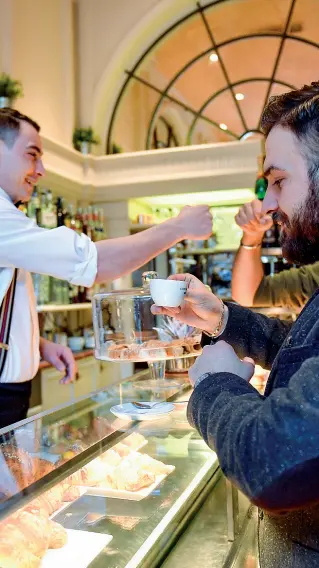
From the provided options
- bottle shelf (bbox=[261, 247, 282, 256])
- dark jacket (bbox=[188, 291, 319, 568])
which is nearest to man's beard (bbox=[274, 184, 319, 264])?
dark jacket (bbox=[188, 291, 319, 568])

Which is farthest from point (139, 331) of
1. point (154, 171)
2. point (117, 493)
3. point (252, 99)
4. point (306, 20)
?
point (306, 20)

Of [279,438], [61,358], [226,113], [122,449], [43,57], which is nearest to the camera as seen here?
[279,438]

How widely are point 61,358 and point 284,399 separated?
5.78 feet

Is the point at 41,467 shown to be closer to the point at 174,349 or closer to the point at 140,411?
the point at 140,411

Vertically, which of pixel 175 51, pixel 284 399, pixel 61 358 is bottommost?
pixel 61 358

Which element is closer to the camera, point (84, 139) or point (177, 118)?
point (84, 139)

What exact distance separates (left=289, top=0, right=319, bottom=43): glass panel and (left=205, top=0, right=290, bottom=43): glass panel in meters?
0.10

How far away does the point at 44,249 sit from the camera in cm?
175

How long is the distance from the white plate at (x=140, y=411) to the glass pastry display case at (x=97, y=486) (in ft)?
0.06

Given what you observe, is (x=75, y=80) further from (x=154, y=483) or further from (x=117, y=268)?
(x=154, y=483)

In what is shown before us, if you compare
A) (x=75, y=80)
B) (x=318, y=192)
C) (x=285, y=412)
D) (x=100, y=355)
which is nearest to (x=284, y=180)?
(x=318, y=192)

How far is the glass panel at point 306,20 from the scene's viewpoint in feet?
16.5

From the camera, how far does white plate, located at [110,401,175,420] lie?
4.90 ft

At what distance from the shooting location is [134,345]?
1.68m
